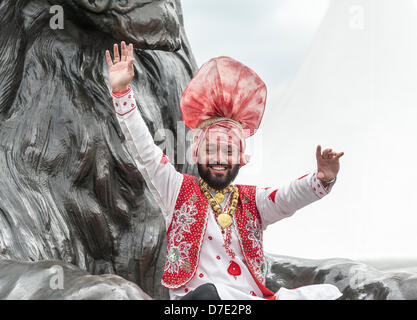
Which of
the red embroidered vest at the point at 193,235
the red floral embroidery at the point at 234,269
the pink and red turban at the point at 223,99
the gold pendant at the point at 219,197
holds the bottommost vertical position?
the red floral embroidery at the point at 234,269

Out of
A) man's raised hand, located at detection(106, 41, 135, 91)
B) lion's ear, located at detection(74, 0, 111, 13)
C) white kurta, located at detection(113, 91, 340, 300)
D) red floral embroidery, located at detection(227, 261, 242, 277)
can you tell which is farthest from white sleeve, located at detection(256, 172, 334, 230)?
lion's ear, located at detection(74, 0, 111, 13)

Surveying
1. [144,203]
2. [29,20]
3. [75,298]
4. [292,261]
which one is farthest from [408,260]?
[75,298]

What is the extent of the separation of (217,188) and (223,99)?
0.48ft

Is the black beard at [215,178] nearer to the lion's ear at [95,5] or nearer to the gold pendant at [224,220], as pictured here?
the gold pendant at [224,220]

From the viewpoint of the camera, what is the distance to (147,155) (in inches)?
46.5

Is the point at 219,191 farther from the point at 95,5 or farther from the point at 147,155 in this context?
the point at 95,5

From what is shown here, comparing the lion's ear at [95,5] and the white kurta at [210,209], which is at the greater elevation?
the lion's ear at [95,5]

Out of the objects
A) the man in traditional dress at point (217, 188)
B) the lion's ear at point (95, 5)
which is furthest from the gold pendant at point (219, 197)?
the lion's ear at point (95, 5)

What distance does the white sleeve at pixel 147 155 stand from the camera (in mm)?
1152

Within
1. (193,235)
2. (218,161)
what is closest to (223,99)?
(218,161)

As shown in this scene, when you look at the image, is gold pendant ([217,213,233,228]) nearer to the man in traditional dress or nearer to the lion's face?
the man in traditional dress

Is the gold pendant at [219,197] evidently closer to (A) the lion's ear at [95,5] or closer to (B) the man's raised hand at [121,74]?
(B) the man's raised hand at [121,74]

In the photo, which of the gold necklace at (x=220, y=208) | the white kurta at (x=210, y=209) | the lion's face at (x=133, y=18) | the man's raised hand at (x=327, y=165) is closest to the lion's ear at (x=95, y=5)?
the lion's face at (x=133, y=18)

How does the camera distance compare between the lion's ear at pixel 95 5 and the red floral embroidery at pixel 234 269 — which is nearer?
the red floral embroidery at pixel 234 269
